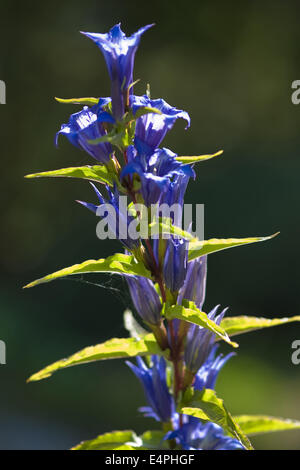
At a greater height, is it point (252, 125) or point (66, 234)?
point (252, 125)

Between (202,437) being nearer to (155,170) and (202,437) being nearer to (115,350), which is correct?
(115,350)

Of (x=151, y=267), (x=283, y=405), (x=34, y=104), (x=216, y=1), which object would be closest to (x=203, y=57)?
(x=216, y=1)

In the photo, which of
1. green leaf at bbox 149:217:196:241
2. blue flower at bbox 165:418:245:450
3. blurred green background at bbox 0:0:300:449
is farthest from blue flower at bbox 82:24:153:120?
blurred green background at bbox 0:0:300:449

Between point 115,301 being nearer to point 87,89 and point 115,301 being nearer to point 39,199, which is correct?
point 39,199

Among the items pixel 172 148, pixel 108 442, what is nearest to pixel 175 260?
pixel 108 442

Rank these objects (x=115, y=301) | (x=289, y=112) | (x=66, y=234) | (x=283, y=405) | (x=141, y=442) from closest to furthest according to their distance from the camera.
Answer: (x=141, y=442) < (x=283, y=405) < (x=115, y=301) < (x=66, y=234) < (x=289, y=112)

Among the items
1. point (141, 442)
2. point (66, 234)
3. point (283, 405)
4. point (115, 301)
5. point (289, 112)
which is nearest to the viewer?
point (141, 442)

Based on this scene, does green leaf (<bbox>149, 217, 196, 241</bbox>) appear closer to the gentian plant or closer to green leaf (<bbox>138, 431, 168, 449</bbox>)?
the gentian plant

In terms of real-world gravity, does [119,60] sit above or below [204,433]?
above
